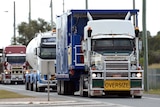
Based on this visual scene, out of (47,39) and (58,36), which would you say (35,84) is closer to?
(47,39)

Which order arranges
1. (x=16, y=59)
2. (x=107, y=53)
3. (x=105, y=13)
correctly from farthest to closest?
(x=16, y=59)
(x=105, y=13)
(x=107, y=53)

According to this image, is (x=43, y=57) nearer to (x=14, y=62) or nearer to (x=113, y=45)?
(x=113, y=45)

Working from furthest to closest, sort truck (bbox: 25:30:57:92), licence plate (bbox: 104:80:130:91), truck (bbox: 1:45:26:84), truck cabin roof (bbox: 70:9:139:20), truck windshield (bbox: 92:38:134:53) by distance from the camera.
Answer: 1. truck (bbox: 1:45:26:84)
2. truck (bbox: 25:30:57:92)
3. truck cabin roof (bbox: 70:9:139:20)
4. truck windshield (bbox: 92:38:134:53)
5. licence plate (bbox: 104:80:130:91)

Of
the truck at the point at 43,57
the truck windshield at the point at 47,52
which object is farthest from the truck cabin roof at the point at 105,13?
the truck windshield at the point at 47,52

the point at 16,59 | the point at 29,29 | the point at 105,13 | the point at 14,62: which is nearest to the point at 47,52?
the point at 105,13

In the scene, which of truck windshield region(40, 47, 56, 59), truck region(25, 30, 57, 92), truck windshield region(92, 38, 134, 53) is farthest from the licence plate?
truck windshield region(40, 47, 56, 59)

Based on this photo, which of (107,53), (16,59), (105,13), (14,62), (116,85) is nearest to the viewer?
(116,85)

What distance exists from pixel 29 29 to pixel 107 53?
7348 cm

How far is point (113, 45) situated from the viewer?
3284 centimetres

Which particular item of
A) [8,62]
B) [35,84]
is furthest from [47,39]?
[8,62]

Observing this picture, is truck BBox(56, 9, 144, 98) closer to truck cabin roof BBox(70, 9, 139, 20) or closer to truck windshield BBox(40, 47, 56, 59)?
truck cabin roof BBox(70, 9, 139, 20)

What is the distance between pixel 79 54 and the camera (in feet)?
114

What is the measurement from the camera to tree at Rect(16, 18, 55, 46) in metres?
106

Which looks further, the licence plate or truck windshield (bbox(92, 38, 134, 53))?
truck windshield (bbox(92, 38, 134, 53))
